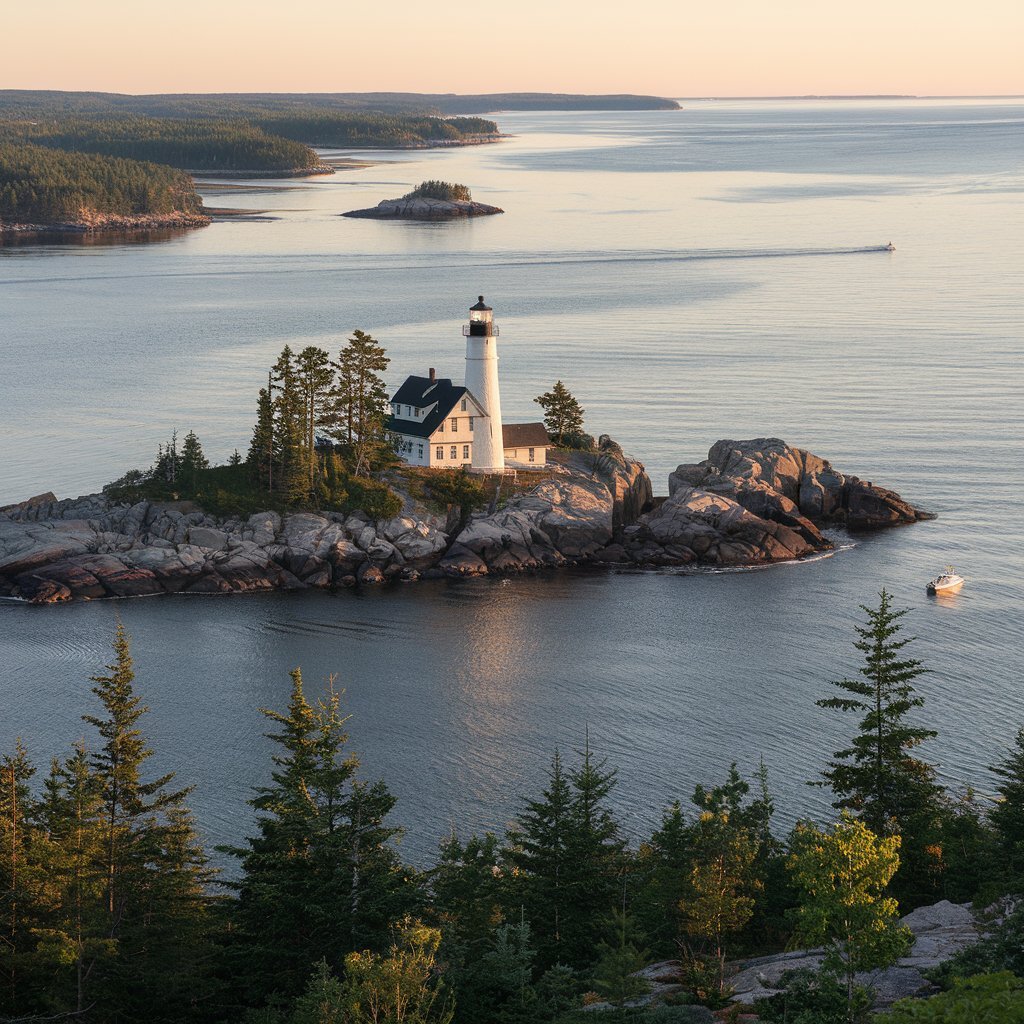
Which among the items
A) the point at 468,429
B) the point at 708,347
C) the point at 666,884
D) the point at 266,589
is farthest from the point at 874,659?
the point at 708,347

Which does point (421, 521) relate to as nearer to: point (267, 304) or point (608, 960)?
point (608, 960)

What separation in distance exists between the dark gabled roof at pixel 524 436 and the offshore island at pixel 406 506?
11 cm

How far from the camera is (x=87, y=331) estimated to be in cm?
12381

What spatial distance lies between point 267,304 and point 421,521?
2818 inches

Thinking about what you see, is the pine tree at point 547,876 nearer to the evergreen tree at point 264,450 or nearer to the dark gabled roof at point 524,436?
the evergreen tree at point 264,450

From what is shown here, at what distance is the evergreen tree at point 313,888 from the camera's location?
2842 centimetres

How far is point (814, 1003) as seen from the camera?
75.8ft

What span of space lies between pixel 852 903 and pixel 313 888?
10597 millimetres

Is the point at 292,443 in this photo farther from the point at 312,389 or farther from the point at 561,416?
the point at 561,416

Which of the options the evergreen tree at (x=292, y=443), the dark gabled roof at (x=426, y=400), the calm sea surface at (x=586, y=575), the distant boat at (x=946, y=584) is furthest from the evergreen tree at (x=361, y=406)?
the distant boat at (x=946, y=584)

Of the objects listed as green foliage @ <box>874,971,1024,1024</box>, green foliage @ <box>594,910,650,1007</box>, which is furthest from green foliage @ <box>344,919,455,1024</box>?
green foliage @ <box>874,971,1024,1024</box>

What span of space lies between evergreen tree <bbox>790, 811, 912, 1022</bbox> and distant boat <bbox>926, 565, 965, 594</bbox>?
39871 millimetres

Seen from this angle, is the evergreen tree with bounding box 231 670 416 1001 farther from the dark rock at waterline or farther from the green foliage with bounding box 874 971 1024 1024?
the dark rock at waterline

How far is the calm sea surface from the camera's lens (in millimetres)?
47781
